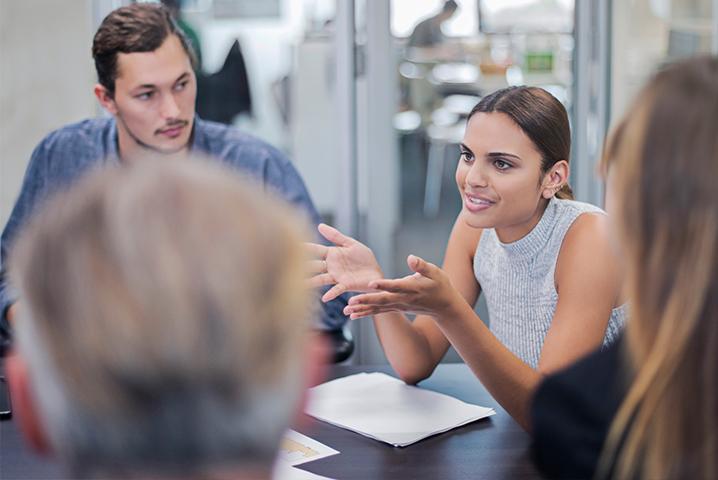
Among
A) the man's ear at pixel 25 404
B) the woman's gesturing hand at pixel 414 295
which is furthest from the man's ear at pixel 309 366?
the woman's gesturing hand at pixel 414 295

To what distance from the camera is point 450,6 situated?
108 inches

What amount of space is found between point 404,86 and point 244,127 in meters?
0.76

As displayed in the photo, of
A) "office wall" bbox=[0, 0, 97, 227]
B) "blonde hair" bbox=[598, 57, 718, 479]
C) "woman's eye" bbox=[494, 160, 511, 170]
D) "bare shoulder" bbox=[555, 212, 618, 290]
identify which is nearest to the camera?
"blonde hair" bbox=[598, 57, 718, 479]

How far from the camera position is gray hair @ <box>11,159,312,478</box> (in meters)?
0.35

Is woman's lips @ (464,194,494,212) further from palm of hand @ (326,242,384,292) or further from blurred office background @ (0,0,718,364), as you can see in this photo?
blurred office background @ (0,0,718,364)

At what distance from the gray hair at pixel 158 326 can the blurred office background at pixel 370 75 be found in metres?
2.36

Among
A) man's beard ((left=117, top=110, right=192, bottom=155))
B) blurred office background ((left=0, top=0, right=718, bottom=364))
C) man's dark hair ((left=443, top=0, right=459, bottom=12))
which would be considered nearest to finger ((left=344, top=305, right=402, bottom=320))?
man's beard ((left=117, top=110, right=192, bottom=155))

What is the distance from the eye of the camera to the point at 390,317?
1318 mm

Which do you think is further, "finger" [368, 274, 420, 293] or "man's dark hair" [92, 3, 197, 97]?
"man's dark hair" [92, 3, 197, 97]

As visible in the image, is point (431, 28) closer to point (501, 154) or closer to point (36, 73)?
point (501, 154)

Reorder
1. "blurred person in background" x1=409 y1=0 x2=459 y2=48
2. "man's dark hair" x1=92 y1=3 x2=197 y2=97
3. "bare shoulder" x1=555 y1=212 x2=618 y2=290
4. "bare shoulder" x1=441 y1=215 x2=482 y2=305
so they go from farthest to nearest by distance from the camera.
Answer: "blurred person in background" x1=409 y1=0 x2=459 y2=48, "man's dark hair" x1=92 y1=3 x2=197 y2=97, "bare shoulder" x1=441 y1=215 x2=482 y2=305, "bare shoulder" x1=555 y1=212 x2=618 y2=290

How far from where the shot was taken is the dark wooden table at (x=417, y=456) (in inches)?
34.2

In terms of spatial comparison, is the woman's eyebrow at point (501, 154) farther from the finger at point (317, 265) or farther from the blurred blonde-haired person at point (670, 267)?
the blurred blonde-haired person at point (670, 267)

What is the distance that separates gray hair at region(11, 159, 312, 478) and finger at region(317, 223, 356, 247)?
83 cm
